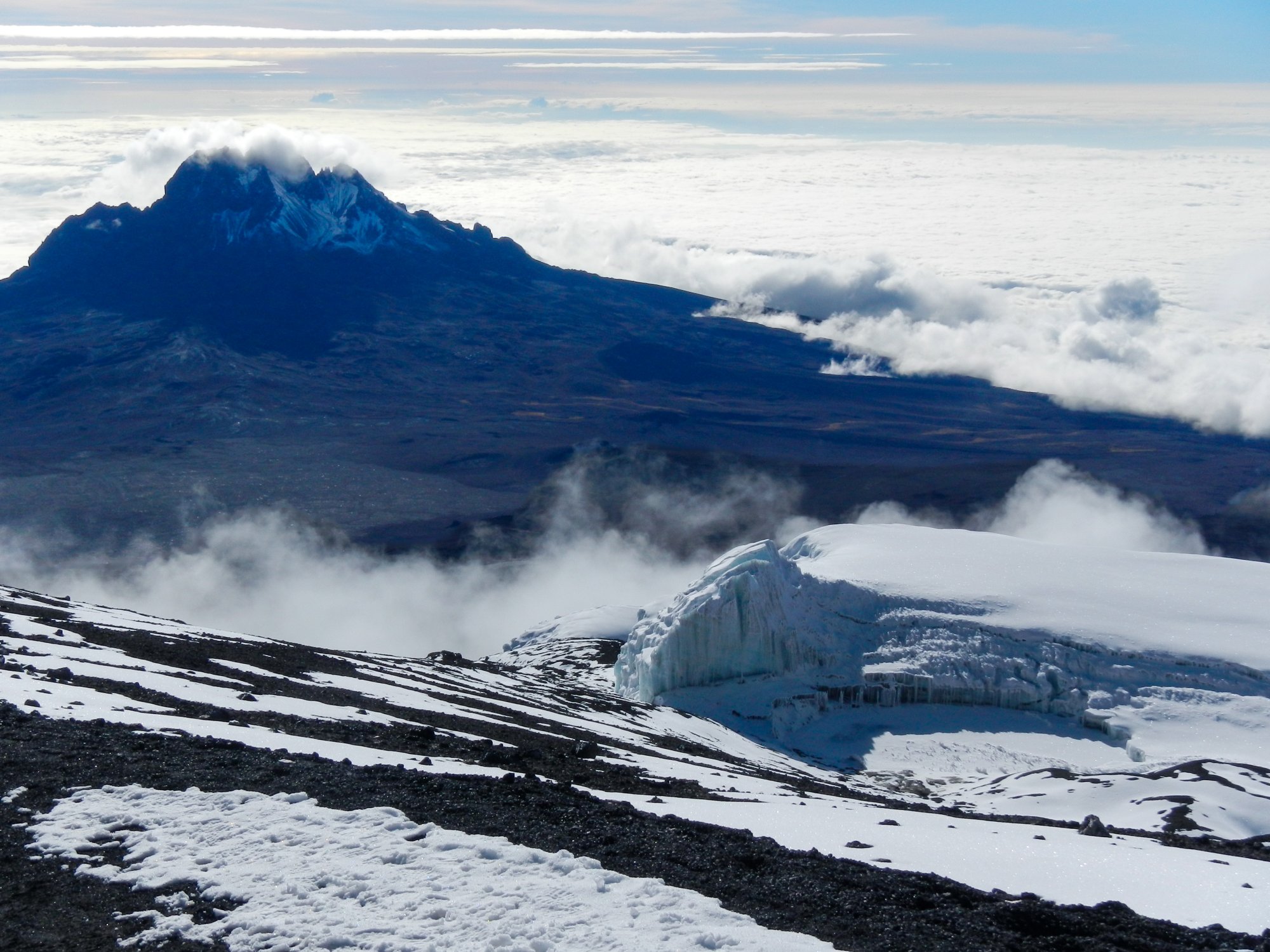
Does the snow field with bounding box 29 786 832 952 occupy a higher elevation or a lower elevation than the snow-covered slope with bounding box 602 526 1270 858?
higher

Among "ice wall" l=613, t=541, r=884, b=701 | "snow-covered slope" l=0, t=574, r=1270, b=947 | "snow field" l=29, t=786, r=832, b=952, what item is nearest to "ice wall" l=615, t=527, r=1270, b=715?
"ice wall" l=613, t=541, r=884, b=701

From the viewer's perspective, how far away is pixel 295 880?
1538 cm

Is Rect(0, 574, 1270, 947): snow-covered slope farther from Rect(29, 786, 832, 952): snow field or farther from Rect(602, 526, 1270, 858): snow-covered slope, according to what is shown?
Rect(602, 526, 1270, 858): snow-covered slope

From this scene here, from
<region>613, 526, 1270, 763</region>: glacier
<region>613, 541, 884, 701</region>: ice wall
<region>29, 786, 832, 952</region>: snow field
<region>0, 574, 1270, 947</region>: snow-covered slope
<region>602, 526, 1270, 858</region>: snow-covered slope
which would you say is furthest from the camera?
<region>613, 541, 884, 701</region>: ice wall

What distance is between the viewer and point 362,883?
15.3 metres

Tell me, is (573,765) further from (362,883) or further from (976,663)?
(976,663)

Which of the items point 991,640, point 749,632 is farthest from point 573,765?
point 991,640

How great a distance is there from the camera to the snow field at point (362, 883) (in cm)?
1397

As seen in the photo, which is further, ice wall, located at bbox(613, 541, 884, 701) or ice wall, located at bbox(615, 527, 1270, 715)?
ice wall, located at bbox(613, 541, 884, 701)

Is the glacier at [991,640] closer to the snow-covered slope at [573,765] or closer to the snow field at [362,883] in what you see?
the snow-covered slope at [573,765]

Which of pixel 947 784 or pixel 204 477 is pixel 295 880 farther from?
pixel 204 477

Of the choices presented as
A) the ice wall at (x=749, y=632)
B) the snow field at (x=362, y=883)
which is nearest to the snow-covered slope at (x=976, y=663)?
the ice wall at (x=749, y=632)

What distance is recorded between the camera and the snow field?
1397cm

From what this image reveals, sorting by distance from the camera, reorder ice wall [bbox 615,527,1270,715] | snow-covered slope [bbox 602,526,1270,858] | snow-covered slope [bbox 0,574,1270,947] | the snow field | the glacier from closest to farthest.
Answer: the snow field
snow-covered slope [bbox 0,574,1270,947]
snow-covered slope [bbox 602,526,1270,858]
the glacier
ice wall [bbox 615,527,1270,715]
